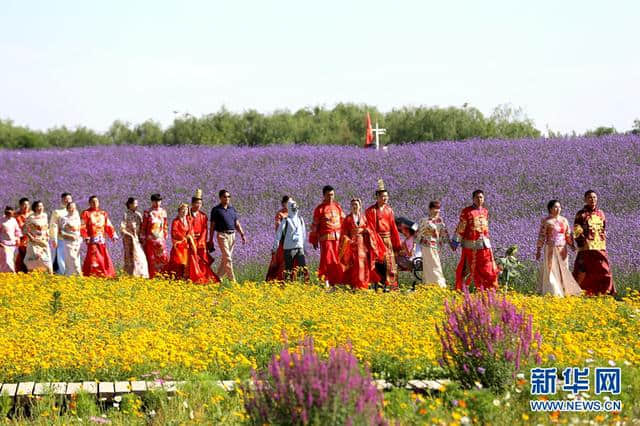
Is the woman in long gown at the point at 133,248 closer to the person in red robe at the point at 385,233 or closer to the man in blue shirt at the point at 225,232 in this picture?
the man in blue shirt at the point at 225,232

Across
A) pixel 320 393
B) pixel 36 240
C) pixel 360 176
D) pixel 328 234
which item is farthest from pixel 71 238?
pixel 320 393

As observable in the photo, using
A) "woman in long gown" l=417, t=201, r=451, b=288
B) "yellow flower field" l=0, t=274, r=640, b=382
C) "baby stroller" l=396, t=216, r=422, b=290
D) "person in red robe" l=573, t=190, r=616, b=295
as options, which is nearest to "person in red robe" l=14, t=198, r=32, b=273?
"yellow flower field" l=0, t=274, r=640, b=382

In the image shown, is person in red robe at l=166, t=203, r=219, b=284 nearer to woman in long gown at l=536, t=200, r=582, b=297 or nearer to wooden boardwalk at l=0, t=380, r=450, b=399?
woman in long gown at l=536, t=200, r=582, b=297

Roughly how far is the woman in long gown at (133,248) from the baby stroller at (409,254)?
4599mm

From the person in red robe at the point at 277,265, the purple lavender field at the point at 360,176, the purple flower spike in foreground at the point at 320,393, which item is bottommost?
the person in red robe at the point at 277,265

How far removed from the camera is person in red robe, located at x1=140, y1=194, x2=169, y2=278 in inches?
746

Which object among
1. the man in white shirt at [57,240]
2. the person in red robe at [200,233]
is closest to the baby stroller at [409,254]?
the person in red robe at [200,233]

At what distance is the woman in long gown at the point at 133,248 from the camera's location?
742 inches

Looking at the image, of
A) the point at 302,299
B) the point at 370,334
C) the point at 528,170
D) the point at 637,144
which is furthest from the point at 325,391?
the point at 637,144

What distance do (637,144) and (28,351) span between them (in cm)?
2209

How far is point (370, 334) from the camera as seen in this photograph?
9875 millimetres

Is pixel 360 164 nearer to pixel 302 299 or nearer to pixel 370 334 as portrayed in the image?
pixel 302 299

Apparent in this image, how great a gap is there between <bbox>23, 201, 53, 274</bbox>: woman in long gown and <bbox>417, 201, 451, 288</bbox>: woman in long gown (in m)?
6.93

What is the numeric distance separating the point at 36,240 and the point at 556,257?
9.24 metres
